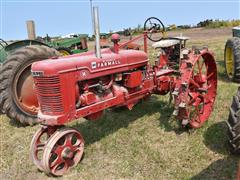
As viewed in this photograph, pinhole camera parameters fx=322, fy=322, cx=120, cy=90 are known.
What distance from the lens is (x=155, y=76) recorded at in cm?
520

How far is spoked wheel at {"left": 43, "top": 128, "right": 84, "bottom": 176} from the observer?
3717 millimetres

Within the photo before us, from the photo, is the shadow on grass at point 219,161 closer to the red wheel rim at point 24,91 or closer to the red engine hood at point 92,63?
the red engine hood at point 92,63

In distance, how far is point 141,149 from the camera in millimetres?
4277

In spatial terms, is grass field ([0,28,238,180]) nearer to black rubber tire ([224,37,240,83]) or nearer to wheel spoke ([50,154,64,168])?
wheel spoke ([50,154,64,168])

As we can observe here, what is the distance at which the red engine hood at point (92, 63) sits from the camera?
12.4ft

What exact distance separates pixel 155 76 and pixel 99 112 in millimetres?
1274

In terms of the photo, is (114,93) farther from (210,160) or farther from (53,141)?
(210,160)

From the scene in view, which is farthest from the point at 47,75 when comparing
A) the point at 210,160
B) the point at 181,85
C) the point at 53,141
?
the point at 210,160

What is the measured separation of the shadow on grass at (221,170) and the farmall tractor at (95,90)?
851 millimetres

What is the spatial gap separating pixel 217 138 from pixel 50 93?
88.0 inches

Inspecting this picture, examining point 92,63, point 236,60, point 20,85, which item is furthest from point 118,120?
point 236,60

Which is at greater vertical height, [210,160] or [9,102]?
[9,102]

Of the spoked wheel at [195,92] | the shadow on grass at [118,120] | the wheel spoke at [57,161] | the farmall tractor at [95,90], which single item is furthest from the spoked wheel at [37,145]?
the spoked wheel at [195,92]

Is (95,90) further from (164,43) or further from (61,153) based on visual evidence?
Result: (164,43)
